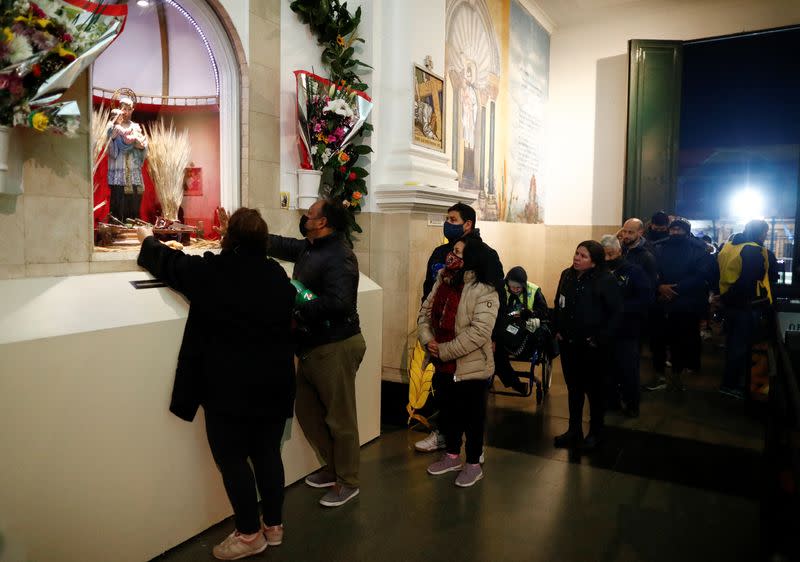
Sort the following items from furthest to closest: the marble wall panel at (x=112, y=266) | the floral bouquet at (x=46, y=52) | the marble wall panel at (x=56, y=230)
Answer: the marble wall panel at (x=112, y=266) < the marble wall panel at (x=56, y=230) < the floral bouquet at (x=46, y=52)

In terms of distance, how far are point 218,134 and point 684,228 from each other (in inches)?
175

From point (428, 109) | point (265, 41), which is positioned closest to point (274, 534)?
point (265, 41)

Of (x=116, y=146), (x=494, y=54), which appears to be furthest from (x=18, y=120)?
(x=494, y=54)

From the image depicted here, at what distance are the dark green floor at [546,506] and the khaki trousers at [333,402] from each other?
26cm

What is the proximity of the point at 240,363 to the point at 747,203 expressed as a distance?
1036cm

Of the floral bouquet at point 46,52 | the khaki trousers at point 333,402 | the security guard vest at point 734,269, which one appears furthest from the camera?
the security guard vest at point 734,269

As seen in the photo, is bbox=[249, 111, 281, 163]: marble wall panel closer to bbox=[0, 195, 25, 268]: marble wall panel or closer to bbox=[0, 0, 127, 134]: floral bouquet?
bbox=[0, 0, 127, 134]: floral bouquet

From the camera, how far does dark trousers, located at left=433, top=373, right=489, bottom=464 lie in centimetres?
361

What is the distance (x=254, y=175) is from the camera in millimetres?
4160

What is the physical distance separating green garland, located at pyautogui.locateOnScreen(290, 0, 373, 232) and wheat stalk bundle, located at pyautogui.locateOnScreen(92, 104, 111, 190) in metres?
1.57

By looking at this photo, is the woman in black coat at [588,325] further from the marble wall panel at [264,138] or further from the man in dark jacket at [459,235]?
the marble wall panel at [264,138]

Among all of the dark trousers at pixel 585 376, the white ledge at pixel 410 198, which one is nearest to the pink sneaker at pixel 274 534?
the dark trousers at pixel 585 376

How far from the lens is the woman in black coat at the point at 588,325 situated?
4086 millimetres

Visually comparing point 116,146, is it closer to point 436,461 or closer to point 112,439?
point 112,439
